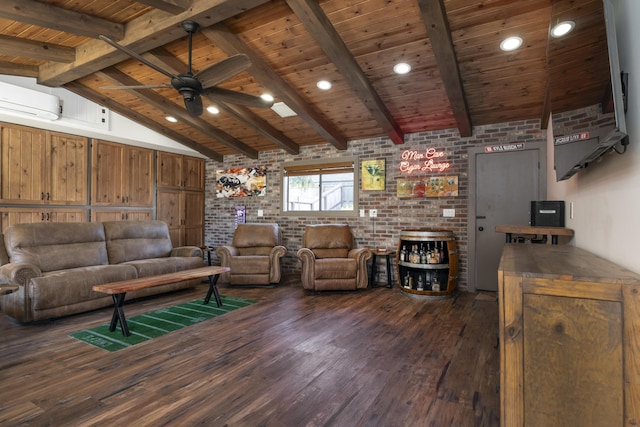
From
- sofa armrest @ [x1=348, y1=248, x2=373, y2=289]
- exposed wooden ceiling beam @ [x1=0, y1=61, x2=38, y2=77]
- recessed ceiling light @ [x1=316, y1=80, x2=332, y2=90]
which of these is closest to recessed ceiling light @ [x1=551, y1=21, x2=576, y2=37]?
recessed ceiling light @ [x1=316, y1=80, x2=332, y2=90]

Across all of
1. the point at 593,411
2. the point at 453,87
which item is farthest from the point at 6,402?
the point at 453,87

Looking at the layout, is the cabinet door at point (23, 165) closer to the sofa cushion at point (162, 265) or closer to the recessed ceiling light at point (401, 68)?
the sofa cushion at point (162, 265)

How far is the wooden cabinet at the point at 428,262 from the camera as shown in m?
4.32

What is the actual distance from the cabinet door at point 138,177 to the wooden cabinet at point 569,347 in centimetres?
639

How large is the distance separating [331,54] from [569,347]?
312cm

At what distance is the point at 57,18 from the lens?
128 inches

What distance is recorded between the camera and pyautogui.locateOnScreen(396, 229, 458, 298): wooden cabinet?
4.32m

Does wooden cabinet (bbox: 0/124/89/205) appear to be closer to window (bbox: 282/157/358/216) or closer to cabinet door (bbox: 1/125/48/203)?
cabinet door (bbox: 1/125/48/203)

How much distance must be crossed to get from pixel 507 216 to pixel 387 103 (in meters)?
2.33

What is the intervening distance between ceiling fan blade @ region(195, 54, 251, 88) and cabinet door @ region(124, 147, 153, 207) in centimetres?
368

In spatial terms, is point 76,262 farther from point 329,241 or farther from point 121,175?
point 329,241

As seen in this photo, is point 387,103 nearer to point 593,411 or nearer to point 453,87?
point 453,87

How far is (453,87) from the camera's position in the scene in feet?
11.9

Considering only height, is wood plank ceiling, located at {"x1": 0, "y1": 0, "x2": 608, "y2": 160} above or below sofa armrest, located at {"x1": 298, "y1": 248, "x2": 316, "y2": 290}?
above
